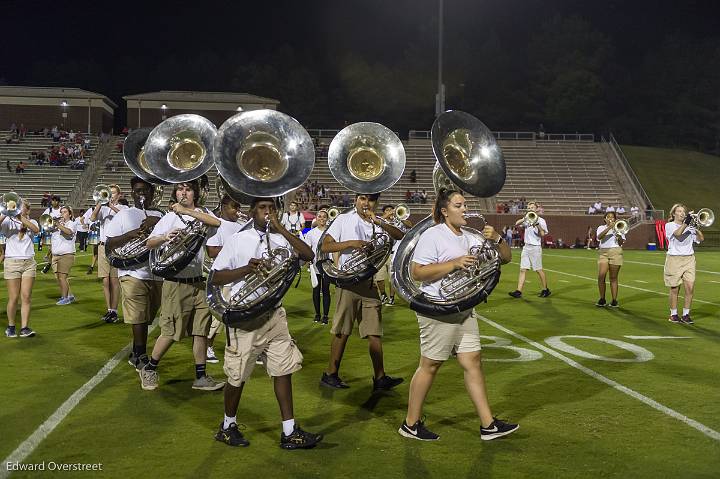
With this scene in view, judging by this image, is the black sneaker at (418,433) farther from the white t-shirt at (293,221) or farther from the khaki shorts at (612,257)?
the white t-shirt at (293,221)

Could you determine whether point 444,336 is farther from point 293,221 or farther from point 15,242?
point 293,221

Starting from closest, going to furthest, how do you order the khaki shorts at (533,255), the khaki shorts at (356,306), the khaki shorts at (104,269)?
the khaki shorts at (356,306), the khaki shorts at (104,269), the khaki shorts at (533,255)

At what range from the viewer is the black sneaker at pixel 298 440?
5.32 m

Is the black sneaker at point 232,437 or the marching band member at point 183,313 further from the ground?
the marching band member at point 183,313

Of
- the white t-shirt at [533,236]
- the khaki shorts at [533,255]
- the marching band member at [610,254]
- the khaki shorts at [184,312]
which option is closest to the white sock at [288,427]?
→ the khaki shorts at [184,312]

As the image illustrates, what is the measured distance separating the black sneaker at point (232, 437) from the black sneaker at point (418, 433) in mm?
1157

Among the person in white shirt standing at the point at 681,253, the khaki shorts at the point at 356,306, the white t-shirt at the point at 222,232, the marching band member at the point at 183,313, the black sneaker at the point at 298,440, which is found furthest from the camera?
the person in white shirt standing at the point at 681,253

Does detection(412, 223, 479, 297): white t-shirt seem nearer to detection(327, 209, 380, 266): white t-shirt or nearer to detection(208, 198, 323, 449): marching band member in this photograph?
detection(208, 198, 323, 449): marching band member

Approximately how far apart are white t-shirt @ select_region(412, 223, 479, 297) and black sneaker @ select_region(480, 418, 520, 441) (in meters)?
1.04

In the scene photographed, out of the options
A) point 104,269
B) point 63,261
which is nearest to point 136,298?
point 104,269

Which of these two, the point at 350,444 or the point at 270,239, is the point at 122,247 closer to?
the point at 270,239

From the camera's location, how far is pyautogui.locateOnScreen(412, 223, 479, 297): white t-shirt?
18.2 ft

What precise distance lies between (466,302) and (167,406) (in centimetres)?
278

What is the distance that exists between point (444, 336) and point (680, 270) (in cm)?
721
